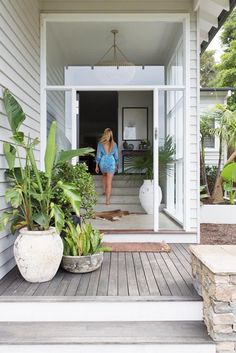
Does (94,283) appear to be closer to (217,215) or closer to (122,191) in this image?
(122,191)

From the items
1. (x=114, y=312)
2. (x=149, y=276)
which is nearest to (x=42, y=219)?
(x=114, y=312)

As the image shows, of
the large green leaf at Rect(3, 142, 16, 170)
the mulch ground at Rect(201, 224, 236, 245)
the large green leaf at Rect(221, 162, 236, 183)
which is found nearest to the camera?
the large green leaf at Rect(3, 142, 16, 170)

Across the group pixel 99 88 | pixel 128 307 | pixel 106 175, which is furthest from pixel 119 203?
pixel 128 307

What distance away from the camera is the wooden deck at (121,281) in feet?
9.69

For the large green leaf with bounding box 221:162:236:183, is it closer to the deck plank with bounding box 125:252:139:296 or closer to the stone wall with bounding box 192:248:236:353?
the deck plank with bounding box 125:252:139:296

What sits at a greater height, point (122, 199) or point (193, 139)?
point (193, 139)

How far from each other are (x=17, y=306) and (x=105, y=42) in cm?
424

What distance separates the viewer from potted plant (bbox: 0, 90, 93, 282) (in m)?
3.12

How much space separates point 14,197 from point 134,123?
5.13m

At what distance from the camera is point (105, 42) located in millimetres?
5461

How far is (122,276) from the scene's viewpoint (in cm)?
340

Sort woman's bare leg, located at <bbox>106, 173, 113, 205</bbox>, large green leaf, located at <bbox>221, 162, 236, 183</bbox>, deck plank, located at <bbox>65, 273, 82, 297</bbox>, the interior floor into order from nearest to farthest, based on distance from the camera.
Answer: deck plank, located at <bbox>65, 273, 82, 297</bbox>, the interior floor, woman's bare leg, located at <bbox>106, 173, 113, 205</bbox>, large green leaf, located at <bbox>221, 162, 236, 183</bbox>

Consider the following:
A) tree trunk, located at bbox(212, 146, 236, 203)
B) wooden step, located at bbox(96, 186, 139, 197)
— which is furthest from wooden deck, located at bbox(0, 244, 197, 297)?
Result: tree trunk, located at bbox(212, 146, 236, 203)

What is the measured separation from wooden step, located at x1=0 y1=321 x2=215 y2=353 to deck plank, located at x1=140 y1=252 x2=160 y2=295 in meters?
0.36
